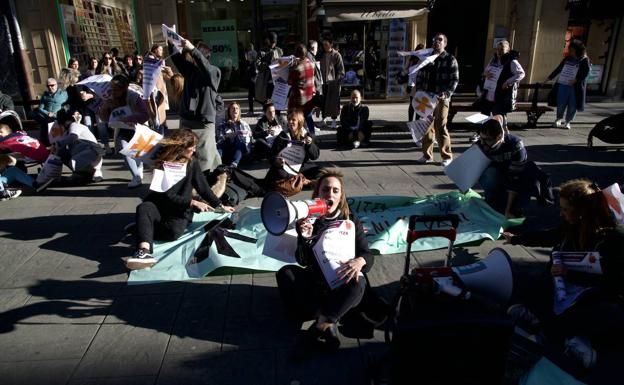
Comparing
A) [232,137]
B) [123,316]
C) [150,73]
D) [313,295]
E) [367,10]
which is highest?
[367,10]

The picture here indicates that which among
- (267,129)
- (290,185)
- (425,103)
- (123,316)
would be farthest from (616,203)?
(267,129)

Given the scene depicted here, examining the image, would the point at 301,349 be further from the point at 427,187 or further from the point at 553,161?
the point at 553,161

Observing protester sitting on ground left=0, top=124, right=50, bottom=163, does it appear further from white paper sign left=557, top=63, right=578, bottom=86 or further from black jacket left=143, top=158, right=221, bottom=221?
white paper sign left=557, top=63, right=578, bottom=86

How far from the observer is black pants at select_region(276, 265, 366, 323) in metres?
2.88

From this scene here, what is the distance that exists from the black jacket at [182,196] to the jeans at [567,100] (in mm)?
8480

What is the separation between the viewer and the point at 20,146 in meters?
6.46

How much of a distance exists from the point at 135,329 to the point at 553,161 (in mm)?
6779

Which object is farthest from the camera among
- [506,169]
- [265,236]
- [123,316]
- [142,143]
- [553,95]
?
[553,95]

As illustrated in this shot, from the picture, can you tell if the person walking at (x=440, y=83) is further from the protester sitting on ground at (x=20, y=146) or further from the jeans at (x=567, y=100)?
the protester sitting on ground at (x=20, y=146)

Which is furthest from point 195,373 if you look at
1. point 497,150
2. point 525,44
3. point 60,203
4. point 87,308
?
point 525,44

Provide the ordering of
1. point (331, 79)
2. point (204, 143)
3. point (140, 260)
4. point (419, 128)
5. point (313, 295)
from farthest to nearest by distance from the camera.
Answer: point (331, 79) → point (419, 128) → point (204, 143) → point (140, 260) → point (313, 295)

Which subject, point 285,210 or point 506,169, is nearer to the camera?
point 285,210

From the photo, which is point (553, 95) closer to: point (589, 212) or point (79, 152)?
point (589, 212)

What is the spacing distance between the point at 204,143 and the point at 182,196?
5.50ft
